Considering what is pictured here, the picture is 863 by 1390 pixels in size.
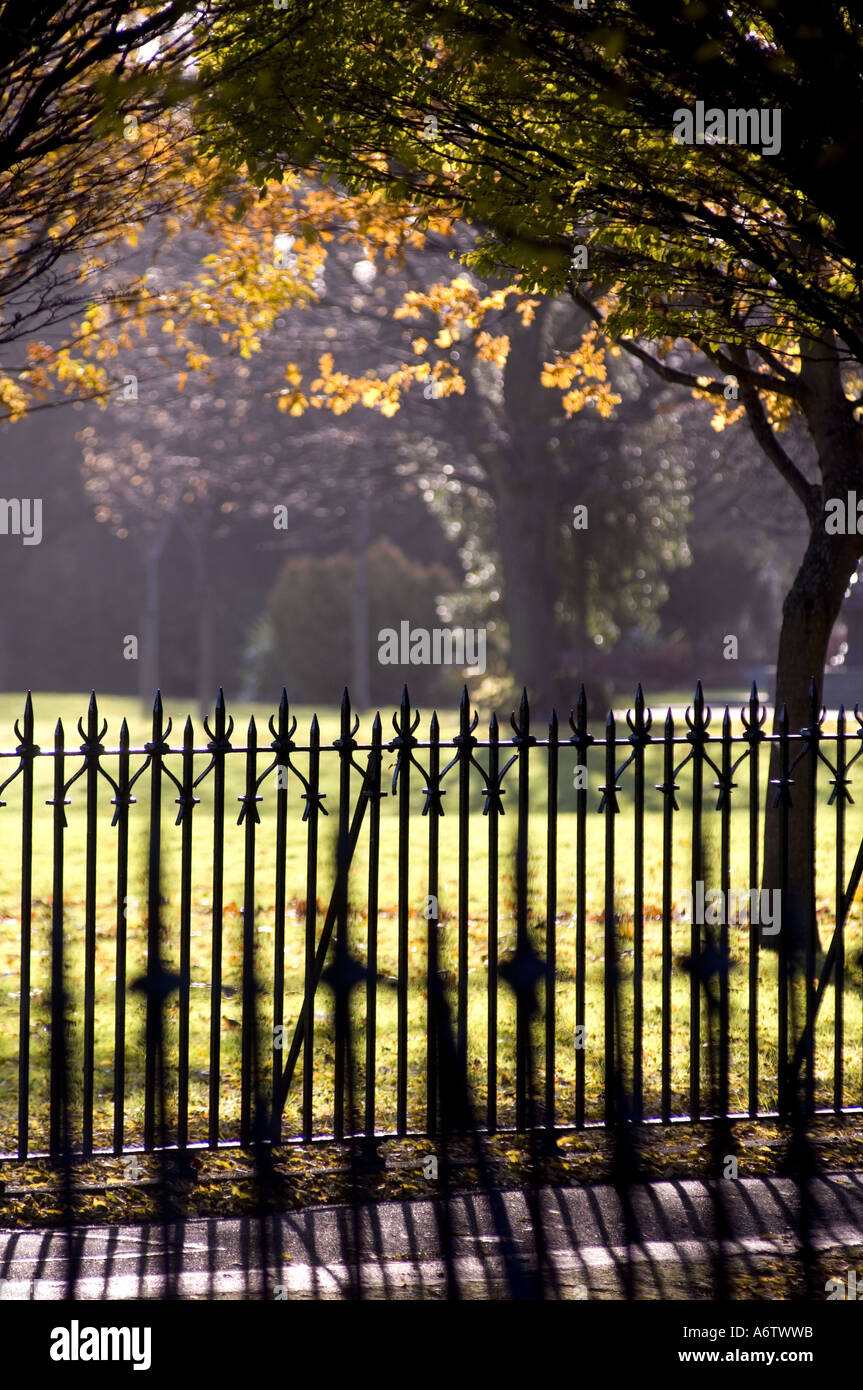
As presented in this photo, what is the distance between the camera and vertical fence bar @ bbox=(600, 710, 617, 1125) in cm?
578

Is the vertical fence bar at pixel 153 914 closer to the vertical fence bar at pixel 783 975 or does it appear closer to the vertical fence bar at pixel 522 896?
the vertical fence bar at pixel 522 896

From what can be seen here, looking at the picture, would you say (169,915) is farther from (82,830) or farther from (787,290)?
(787,290)

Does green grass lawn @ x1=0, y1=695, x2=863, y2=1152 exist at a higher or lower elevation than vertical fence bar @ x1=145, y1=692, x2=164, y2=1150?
lower

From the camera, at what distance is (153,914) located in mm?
5531

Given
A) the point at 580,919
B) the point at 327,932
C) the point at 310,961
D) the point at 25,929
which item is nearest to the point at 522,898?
the point at 580,919

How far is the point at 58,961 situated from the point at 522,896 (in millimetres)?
1937

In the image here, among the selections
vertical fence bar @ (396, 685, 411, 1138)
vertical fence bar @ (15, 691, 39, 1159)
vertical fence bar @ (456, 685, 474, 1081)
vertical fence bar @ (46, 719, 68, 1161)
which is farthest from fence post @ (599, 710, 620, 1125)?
vertical fence bar @ (15, 691, 39, 1159)

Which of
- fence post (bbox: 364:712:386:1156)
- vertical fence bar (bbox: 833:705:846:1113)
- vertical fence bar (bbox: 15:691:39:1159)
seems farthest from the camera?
vertical fence bar (bbox: 833:705:846:1113)

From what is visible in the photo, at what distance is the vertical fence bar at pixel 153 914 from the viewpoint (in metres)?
5.34

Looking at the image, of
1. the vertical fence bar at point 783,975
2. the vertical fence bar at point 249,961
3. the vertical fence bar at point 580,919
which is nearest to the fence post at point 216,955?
the vertical fence bar at point 249,961

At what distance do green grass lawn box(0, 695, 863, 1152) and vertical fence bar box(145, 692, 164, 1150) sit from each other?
32 centimetres

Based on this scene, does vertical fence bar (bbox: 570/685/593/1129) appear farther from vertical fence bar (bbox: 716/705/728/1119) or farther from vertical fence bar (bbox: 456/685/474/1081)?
vertical fence bar (bbox: 716/705/728/1119)

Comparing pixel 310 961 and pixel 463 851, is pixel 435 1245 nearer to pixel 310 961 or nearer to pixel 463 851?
pixel 310 961

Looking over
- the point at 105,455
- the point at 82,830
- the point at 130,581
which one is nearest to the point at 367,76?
the point at 82,830
